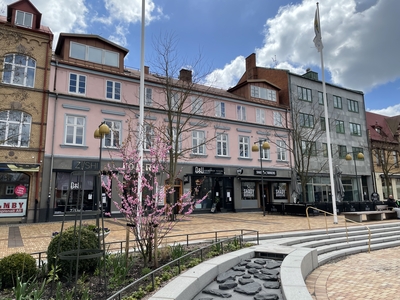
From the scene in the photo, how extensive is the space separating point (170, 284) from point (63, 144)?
16.2 metres

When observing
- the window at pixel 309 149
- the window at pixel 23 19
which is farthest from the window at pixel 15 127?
the window at pixel 309 149

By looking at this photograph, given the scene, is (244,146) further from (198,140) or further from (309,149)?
(309,149)

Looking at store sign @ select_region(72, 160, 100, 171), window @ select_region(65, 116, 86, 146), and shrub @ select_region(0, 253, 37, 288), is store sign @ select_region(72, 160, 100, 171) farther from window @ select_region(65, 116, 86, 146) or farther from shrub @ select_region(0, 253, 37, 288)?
shrub @ select_region(0, 253, 37, 288)

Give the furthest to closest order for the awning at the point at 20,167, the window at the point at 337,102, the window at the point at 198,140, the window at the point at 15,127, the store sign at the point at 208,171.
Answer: the window at the point at 337,102, the window at the point at 198,140, the store sign at the point at 208,171, the window at the point at 15,127, the awning at the point at 20,167

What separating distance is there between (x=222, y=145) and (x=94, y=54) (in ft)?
41.4

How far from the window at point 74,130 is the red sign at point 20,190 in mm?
3723

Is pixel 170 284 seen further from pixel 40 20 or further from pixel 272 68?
pixel 272 68

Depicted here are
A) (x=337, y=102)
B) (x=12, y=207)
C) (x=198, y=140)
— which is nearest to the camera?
(x=12, y=207)

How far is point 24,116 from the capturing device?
1703 cm

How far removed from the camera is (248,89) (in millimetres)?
28688

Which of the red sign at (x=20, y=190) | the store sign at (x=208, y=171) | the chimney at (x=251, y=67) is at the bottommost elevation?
the red sign at (x=20, y=190)

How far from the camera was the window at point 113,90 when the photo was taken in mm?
21031

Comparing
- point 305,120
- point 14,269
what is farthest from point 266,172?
point 14,269

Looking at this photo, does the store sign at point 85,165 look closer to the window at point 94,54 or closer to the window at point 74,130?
the window at point 74,130
